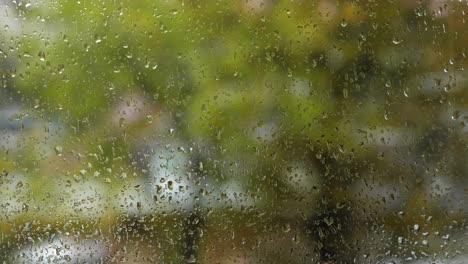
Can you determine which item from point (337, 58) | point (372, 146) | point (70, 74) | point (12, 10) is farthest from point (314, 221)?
point (12, 10)

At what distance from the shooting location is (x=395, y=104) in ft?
3.66

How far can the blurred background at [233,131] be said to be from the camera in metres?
1.08

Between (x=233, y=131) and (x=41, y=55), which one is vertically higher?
(x=41, y=55)

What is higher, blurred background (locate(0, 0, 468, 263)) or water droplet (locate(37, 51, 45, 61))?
water droplet (locate(37, 51, 45, 61))

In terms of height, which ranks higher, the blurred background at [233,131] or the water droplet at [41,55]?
the water droplet at [41,55]

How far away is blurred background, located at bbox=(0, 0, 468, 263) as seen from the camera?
3.54 ft

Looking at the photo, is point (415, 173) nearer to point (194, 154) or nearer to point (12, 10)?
point (194, 154)

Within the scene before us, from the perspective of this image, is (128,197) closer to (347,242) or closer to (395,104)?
(347,242)

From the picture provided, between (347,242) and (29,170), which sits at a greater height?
(29,170)

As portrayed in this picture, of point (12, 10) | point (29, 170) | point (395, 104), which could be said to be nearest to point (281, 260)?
point (395, 104)

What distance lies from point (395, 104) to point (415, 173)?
0.13 metres

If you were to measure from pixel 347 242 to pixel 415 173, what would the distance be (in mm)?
179

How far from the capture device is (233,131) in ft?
3.61

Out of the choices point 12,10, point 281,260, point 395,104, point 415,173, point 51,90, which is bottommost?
point 281,260
